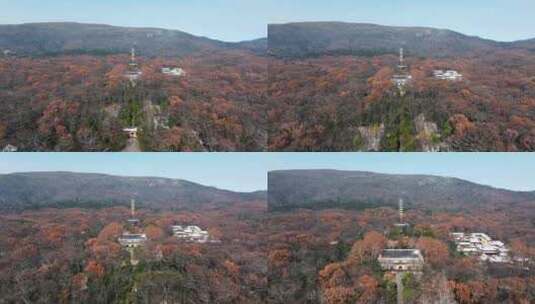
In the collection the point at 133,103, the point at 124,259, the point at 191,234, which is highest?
the point at 133,103

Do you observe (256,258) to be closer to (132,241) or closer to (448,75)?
(132,241)

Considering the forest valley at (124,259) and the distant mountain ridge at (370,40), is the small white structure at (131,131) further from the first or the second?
the distant mountain ridge at (370,40)

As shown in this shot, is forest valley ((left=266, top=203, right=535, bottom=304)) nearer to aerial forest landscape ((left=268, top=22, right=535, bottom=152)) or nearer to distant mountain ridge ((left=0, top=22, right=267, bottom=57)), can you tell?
aerial forest landscape ((left=268, top=22, right=535, bottom=152))

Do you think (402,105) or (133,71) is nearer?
(402,105)

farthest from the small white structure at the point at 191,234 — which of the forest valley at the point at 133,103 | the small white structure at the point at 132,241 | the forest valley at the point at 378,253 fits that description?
the forest valley at the point at 133,103

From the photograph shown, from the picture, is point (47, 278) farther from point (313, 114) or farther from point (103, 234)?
point (313, 114)

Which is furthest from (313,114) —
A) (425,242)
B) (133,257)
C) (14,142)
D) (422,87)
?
(14,142)

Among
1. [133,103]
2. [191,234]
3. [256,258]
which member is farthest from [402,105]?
[133,103]
